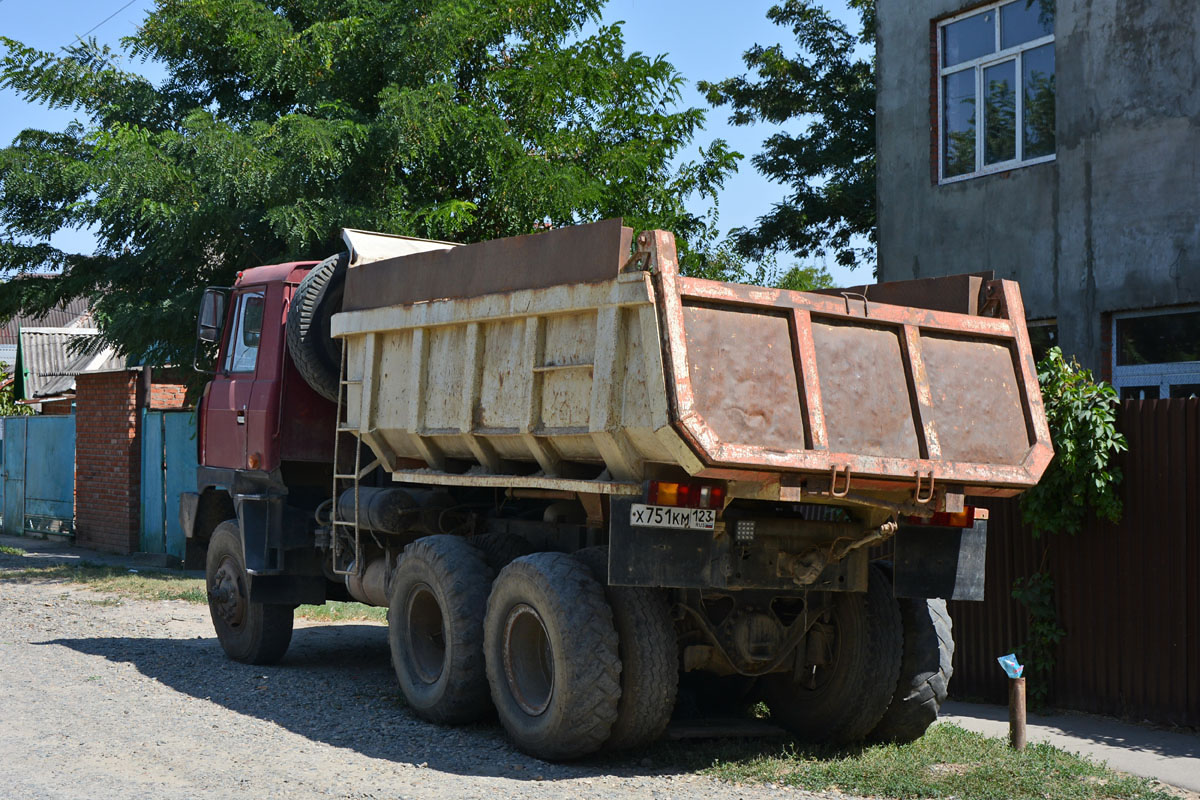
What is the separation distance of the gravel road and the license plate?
4.15ft

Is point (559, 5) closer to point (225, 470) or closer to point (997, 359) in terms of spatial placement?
point (225, 470)

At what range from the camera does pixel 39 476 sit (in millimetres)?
22359

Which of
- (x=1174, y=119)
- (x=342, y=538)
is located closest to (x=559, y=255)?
(x=342, y=538)

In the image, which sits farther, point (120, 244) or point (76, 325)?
point (76, 325)

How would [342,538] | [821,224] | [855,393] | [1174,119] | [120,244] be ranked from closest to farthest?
[855,393]
[342,538]
[1174,119]
[120,244]
[821,224]

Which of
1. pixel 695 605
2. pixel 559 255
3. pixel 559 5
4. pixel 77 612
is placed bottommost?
pixel 77 612

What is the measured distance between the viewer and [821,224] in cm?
2722

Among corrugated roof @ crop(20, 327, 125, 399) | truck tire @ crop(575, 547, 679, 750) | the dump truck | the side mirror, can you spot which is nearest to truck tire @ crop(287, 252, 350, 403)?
the dump truck

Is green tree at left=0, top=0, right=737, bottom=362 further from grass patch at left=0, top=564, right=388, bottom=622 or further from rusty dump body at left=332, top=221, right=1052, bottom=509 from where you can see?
rusty dump body at left=332, top=221, right=1052, bottom=509

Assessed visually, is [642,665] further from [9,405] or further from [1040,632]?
[9,405]

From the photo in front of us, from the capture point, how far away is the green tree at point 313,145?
47.1 feet

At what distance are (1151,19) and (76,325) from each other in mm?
33616

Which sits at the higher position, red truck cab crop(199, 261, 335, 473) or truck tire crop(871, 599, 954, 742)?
red truck cab crop(199, 261, 335, 473)

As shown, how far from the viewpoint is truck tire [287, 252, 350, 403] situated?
373 inches
